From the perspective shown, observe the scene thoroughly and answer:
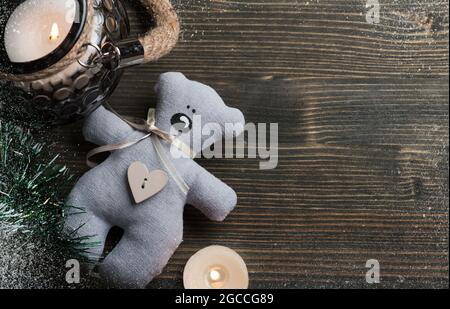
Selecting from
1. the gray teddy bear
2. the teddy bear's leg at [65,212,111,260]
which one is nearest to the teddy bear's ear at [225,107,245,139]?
the gray teddy bear

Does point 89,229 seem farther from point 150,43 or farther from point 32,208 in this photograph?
point 150,43

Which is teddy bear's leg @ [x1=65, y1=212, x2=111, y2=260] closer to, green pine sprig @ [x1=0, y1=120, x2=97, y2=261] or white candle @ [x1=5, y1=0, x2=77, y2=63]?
green pine sprig @ [x1=0, y1=120, x2=97, y2=261]

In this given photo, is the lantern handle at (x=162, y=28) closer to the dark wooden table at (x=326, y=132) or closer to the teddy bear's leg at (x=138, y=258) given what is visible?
the dark wooden table at (x=326, y=132)

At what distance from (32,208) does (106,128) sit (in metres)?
0.16

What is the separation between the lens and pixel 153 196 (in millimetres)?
848

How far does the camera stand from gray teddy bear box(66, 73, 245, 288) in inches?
33.0

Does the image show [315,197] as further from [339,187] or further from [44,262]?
[44,262]

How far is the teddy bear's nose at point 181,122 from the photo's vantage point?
86cm

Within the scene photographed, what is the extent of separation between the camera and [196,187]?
33.5 inches

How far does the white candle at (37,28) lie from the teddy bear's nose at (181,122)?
23 cm

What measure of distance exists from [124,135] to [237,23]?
0.84ft
